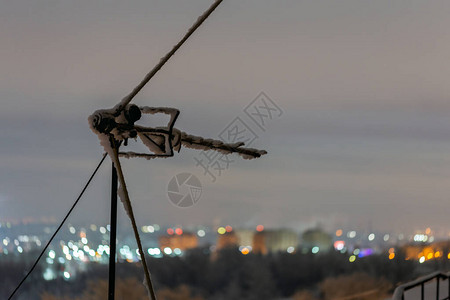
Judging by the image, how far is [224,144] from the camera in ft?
11.3

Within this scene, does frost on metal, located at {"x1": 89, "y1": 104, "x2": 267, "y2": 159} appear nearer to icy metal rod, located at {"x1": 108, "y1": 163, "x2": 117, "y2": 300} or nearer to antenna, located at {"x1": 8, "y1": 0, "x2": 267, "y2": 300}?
antenna, located at {"x1": 8, "y1": 0, "x2": 267, "y2": 300}

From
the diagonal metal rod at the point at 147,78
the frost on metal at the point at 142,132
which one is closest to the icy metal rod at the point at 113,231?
the frost on metal at the point at 142,132

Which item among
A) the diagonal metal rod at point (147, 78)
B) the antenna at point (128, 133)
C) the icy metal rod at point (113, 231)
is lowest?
the icy metal rod at point (113, 231)

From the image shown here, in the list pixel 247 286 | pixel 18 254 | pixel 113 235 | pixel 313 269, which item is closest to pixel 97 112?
pixel 113 235

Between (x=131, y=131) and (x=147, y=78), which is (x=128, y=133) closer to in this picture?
(x=131, y=131)

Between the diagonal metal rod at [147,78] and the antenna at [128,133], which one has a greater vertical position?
the diagonal metal rod at [147,78]

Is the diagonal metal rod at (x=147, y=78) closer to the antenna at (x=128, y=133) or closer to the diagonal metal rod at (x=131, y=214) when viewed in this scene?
the antenna at (x=128, y=133)

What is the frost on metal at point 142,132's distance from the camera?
9.39 feet

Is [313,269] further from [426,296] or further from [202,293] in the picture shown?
[426,296]

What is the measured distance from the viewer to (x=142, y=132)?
2.99 meters

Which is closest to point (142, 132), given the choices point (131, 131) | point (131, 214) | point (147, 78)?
point (131, 131)

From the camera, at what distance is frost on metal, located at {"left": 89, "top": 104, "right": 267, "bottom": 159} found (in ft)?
9.39

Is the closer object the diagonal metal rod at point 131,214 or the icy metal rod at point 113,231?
the diagonal metal rod at point 131,214

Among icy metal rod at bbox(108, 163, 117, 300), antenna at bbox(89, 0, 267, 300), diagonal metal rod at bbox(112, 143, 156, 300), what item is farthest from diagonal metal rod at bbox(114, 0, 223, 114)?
icy metal rod at bbox(108, 163, 117, 300)
